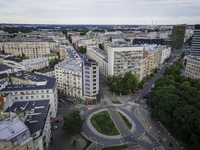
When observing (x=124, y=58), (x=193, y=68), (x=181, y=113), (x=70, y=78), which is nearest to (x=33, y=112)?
(x=70, y=78)

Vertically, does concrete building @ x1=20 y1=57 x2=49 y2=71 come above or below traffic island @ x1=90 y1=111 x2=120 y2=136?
above

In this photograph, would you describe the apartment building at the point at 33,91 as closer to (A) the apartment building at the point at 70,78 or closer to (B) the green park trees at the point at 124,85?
(A) the apartment building at the point at 70,78

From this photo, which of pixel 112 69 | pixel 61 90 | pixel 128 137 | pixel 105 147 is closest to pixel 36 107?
pixel 105 147

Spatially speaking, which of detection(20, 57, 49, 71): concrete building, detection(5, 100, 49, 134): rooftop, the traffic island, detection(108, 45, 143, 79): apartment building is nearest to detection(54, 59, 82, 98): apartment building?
the traffic island

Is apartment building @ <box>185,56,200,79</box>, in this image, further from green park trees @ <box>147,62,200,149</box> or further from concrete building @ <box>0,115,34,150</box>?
concrete building @ <box>0,115,34,150</box>

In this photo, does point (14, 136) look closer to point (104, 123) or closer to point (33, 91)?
point (33, 91)

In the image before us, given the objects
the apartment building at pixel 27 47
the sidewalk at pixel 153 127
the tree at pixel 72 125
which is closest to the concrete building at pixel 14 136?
the tree at pixel 72 125
